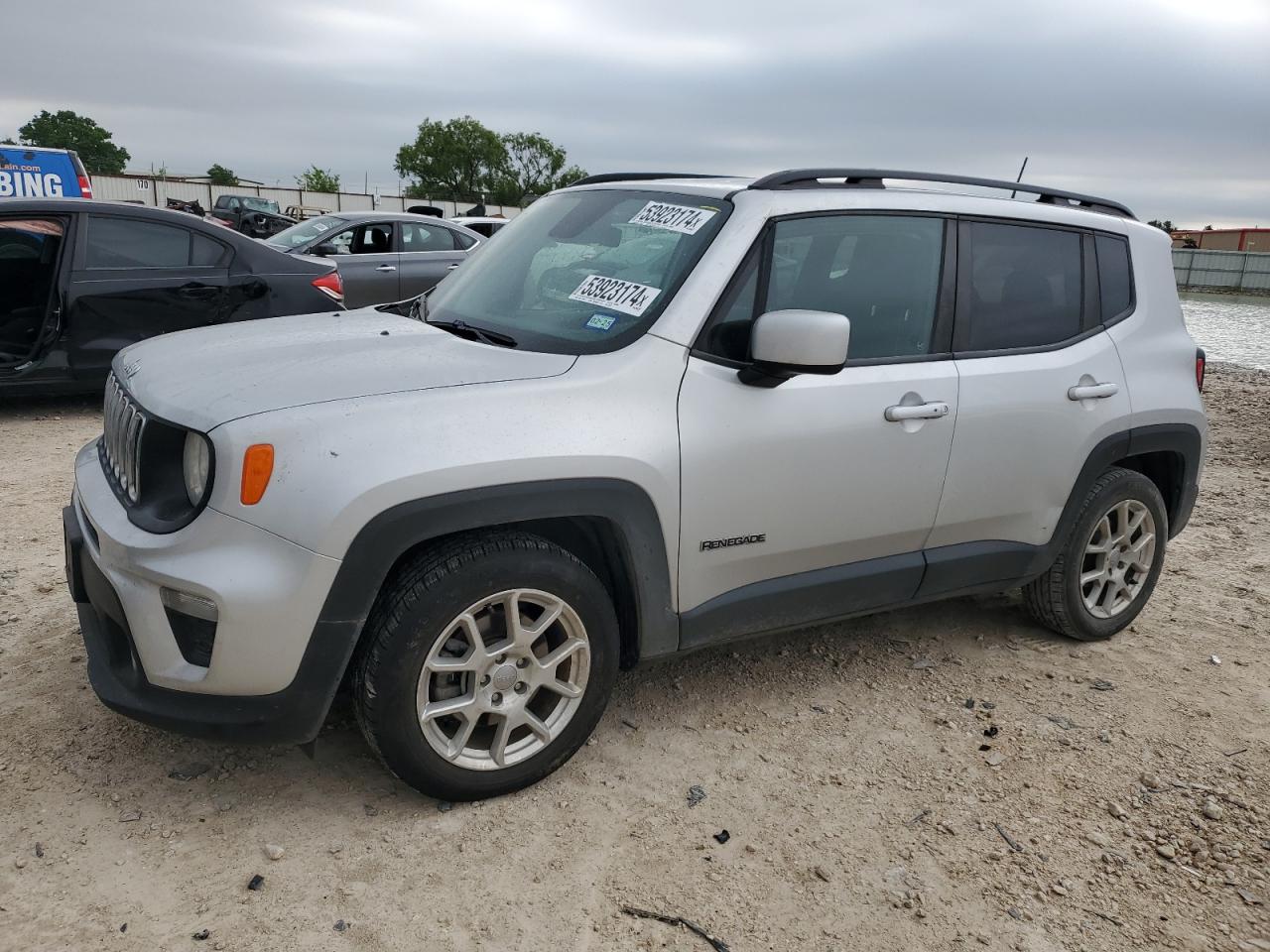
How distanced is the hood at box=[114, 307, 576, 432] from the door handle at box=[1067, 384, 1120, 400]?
6.54 feet

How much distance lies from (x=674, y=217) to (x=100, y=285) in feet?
17.1

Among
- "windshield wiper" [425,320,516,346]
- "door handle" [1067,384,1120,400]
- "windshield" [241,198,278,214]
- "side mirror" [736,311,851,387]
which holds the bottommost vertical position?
"door handle" [1067,384,1120,400]

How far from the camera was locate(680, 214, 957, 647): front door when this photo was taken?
9.96ft

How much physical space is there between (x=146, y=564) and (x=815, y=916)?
1.90m

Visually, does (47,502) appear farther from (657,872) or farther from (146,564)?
(657,872)

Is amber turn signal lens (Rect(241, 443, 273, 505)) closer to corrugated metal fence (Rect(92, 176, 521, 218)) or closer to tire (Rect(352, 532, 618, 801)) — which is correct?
tire (Rect(352, 532, 618, 801))

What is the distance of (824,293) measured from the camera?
330cm

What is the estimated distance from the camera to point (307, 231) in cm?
1084

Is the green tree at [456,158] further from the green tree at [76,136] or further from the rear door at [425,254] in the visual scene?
the rear door at [425,254]

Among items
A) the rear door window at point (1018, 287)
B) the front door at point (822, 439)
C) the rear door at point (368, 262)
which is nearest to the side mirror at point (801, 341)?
the front door at point (822, 439)

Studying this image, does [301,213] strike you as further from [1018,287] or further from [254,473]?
[254,473]

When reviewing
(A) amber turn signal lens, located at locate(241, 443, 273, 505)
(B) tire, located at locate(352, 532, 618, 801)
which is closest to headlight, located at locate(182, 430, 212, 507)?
(A) amber turn signal lens, located at locate(241, 443, 273, 505)

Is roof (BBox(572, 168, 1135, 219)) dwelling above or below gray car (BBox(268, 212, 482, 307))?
above

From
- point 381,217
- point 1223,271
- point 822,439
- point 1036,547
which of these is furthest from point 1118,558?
point 1223,271
